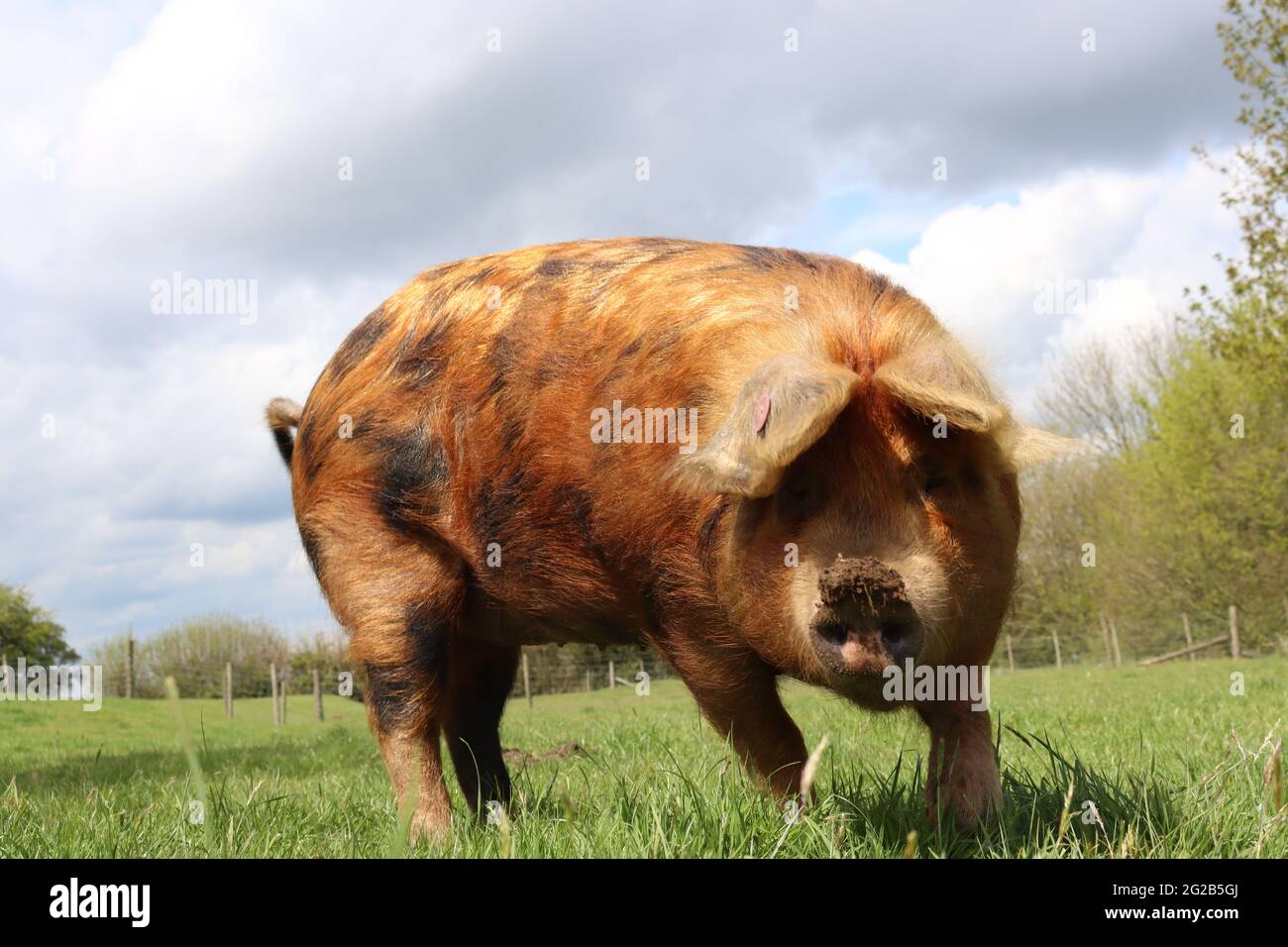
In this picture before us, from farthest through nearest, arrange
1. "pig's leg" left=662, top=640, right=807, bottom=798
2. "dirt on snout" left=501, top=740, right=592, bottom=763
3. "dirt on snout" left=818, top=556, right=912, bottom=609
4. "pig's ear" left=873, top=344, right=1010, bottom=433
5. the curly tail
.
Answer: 1. "dirt on snout" left=501, top=740, right=592, bottom=763
2. the curly tail
3. "pig's leg" left=662, top=640, right=807, bottom=798
4. "pig's ear" left=873, top=344, right=1010, bottom=433
5. "dirt on snout" left=818, top=556, right=912, bottom=609

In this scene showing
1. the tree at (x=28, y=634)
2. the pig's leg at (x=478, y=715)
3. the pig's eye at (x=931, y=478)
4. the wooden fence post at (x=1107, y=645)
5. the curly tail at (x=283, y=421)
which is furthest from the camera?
the wooden fence post at (x=1107, y=645)

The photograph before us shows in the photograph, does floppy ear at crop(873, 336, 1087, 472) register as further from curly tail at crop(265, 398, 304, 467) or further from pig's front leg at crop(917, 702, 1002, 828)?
curly tail at crop(265, 398, 304, 467)

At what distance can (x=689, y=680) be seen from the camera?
3693 mm

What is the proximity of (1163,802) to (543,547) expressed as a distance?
239 cm

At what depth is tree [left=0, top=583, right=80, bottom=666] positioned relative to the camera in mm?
24375

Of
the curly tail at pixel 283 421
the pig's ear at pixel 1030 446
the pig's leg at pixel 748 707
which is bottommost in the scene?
the pig's leg at pixel 748 707

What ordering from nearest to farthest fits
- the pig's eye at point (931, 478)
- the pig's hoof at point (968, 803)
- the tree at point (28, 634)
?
the pig's eye at point (931, 478) → the pig's hoof at point (968, 803) → the tree at point (28, 634)

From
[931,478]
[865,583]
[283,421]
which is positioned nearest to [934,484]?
[931,478]

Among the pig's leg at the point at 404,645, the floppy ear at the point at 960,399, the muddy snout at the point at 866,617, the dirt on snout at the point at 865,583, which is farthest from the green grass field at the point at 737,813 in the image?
the floppy ear at the point at 960,399

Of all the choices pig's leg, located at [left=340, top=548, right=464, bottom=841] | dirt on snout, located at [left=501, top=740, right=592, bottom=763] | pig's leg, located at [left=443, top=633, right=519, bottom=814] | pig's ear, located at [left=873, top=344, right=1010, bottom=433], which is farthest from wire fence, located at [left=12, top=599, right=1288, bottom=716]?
pig's ear, located at [left=873, top=344, right=1010, bottom=433]

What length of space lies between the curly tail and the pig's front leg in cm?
363

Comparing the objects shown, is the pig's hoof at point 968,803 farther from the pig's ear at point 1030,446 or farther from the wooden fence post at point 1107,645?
the wooden fence post at point 1107,645

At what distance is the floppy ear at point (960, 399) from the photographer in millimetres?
2914

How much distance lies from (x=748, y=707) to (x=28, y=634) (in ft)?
85.5
